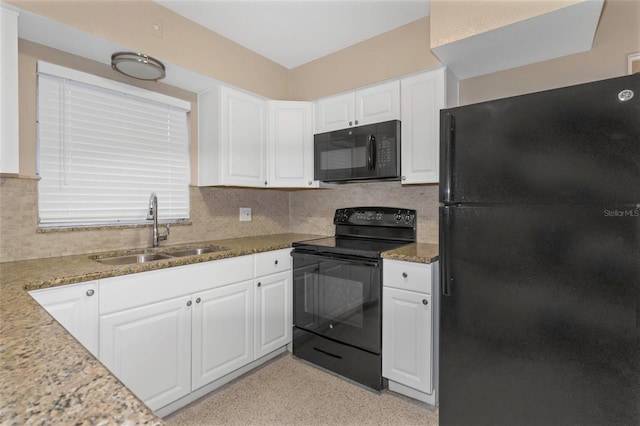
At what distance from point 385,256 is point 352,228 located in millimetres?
804

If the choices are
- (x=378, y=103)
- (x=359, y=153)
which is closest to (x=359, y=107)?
(x=378, y=103)

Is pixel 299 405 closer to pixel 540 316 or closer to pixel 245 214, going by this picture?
pixel 540 316

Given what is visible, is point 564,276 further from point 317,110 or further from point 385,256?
point 317,110

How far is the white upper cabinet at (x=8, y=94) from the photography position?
1.41 metres

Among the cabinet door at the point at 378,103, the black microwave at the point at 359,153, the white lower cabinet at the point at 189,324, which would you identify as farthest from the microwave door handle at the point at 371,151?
the white lower cabinet at the point at 189,324

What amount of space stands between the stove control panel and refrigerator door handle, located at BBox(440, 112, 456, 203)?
908 millimetres

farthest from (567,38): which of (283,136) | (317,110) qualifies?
(283,136)

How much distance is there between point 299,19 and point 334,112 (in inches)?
27.4

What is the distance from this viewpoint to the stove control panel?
7.97 feet

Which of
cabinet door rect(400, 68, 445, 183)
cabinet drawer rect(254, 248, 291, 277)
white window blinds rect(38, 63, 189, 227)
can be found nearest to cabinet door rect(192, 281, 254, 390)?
cabinet drawer rect(254, 248, 291, 277)

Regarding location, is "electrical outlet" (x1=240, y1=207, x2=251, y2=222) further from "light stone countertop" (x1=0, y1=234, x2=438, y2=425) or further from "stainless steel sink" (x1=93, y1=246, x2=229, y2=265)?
"light stone countertop" (x1=0, y1=234, x2=438, y2=425)

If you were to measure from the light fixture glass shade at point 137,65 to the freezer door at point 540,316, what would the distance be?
1871mm

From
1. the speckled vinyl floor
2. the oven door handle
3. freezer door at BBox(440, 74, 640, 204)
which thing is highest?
freezer door at BBox(440, 74, 640, 204)

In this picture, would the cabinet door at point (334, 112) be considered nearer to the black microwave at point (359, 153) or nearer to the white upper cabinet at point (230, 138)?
the black microwave at point (359, 153)
